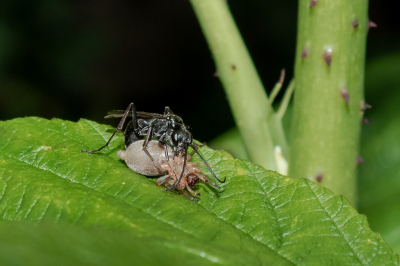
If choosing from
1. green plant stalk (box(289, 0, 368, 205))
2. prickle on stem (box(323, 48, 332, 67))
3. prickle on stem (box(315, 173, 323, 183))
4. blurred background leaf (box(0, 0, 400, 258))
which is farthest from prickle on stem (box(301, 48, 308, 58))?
blurred background leaf (box(0, 0, 400, 258))

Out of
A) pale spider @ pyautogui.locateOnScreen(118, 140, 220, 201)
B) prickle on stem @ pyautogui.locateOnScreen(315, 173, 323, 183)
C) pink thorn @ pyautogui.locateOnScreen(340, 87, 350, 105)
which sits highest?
pink thorn @ pyautogui.locateOnScreen(340, 87, 350, 105)

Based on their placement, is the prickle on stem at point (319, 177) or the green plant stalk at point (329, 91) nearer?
the green plant stalk at point (329, 91)

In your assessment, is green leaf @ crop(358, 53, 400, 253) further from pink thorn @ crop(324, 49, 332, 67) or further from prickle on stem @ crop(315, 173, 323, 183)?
pink thorn @ crop(324, 49, 332, 67)

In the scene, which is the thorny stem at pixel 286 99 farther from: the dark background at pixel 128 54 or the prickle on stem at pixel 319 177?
the dark background at pixel 128 54

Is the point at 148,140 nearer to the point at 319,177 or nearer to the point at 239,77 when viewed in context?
the point at 239,77

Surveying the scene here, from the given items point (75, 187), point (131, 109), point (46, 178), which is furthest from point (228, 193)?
point (131, 109)

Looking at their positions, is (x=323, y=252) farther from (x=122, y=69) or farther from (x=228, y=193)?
(x=122, y=69)

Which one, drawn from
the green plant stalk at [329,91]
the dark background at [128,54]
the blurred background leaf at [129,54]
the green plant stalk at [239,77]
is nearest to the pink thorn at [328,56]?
the green plant stalk at [329,91]
